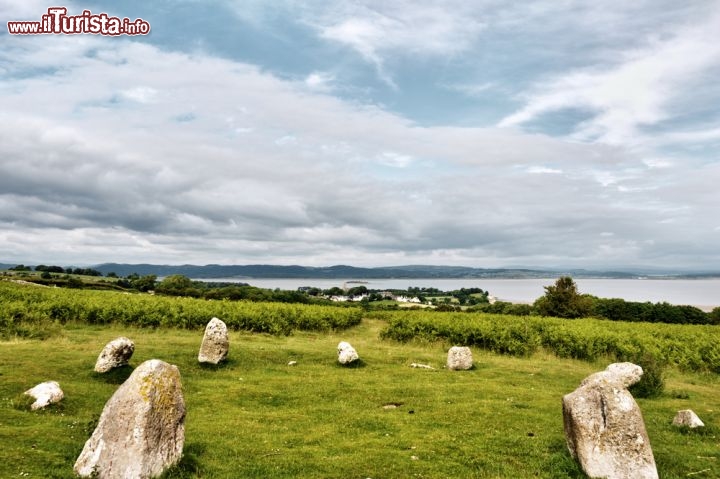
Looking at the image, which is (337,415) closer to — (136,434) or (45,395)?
(136,434)

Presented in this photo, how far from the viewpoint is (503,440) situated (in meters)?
13.2

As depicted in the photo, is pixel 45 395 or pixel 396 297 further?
pixel 396 297

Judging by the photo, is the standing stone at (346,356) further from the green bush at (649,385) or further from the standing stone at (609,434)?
the standing stone at (609,434)

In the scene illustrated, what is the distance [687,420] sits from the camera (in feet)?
48.9

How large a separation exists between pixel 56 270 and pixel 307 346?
108800 millimetres

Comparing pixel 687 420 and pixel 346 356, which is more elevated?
pixel 687 420

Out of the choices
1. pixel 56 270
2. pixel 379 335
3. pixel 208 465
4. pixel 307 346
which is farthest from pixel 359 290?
pixel 208 465

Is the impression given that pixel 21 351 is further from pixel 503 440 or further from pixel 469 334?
pixel 469 334

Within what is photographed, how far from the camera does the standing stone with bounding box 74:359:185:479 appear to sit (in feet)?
31.0

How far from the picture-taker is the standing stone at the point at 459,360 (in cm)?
2548

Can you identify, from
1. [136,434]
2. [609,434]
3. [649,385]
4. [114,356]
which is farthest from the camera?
[649,385]

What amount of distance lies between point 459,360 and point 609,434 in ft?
51.0

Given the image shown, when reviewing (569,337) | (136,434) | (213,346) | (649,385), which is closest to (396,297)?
(569,337)

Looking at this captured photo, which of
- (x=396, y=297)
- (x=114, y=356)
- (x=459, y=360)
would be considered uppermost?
(x=114, y=356)
